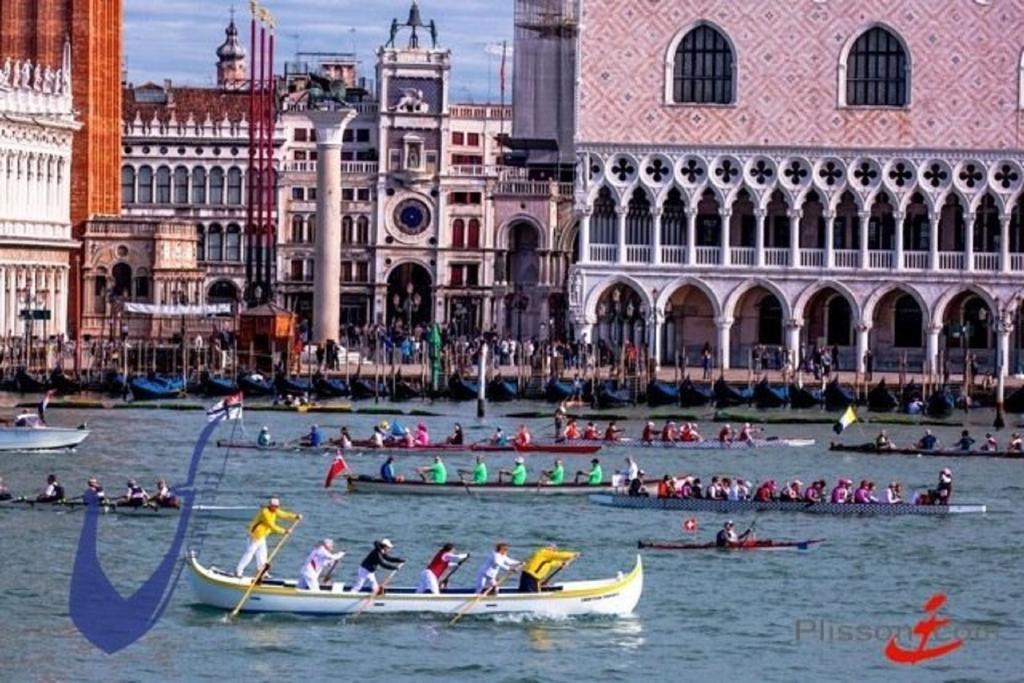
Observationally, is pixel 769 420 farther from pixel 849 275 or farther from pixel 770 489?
pixel 770 489

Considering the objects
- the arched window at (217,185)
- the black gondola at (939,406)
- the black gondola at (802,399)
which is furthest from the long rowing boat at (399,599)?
the arched window at (217,185)

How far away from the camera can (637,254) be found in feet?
331

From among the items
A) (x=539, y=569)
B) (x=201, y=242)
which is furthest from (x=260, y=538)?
(x=201, y=242)

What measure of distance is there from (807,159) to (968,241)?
4.57 metres

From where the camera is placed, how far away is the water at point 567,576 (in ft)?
156

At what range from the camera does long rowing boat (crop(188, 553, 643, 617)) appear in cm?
4981

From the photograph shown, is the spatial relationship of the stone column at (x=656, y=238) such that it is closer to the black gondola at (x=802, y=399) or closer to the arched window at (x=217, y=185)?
the black gondola at (x=802, y=399)

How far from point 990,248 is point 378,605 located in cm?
5314

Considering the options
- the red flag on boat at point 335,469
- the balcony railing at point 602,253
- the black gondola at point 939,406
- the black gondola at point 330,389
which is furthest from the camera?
the balcony railing at point 602,253

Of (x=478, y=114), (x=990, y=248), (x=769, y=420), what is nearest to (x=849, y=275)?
(x=990, y=248)

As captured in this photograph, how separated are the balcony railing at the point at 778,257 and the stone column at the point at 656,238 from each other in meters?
2.73

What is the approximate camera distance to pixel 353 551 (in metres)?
57.2

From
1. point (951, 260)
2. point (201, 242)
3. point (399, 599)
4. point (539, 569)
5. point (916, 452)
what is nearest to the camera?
point (399, 599)

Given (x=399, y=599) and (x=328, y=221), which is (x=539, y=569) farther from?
(x=328, y=221)
